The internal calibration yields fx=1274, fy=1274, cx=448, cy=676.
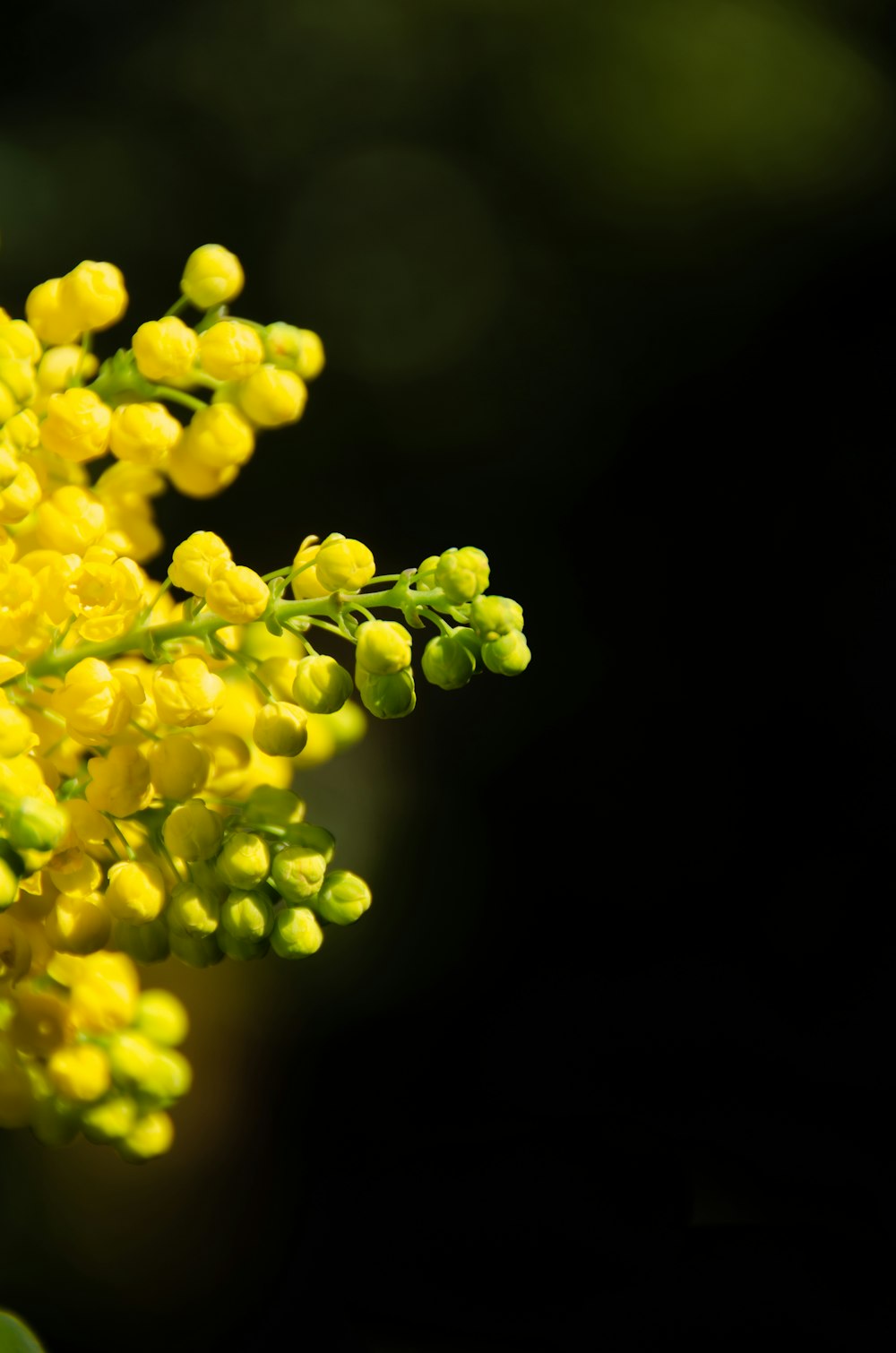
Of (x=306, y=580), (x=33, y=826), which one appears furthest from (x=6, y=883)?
(x=306, y=580)

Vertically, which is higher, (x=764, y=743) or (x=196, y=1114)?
(x=764, y=743)

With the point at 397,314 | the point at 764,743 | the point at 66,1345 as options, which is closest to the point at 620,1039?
the point at 764,743

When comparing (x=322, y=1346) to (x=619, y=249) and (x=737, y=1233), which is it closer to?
(x=737, y=1233)

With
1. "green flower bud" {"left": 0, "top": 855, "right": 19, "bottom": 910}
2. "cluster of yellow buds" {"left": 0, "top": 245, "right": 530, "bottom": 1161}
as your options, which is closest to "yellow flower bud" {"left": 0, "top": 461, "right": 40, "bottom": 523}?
"cluster of yellow buds" {"left": 0, "top": 245, "right": 530, "bottom": 1161}

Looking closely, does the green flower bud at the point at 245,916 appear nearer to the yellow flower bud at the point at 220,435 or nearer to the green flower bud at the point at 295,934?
the green flower bud at the point at 295,934

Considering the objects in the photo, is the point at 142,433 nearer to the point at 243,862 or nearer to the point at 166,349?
the point at 166,349
